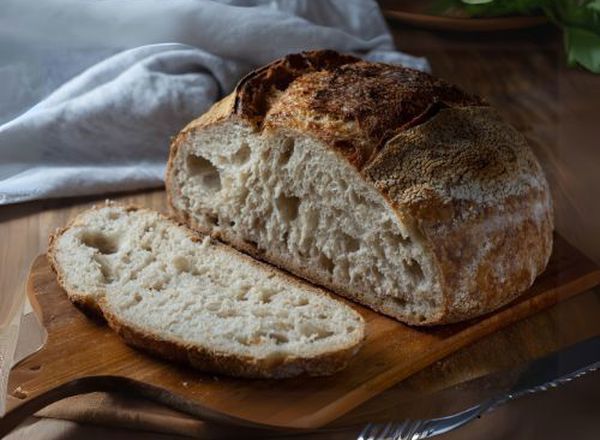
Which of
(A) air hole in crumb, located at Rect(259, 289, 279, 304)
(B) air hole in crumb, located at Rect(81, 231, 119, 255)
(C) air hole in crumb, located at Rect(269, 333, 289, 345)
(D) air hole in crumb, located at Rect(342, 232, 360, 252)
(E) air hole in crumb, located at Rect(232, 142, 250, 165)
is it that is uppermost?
(E) air hole in crumb, located at Rect(232, 142, 250, 165)

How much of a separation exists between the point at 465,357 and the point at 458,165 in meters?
0.41

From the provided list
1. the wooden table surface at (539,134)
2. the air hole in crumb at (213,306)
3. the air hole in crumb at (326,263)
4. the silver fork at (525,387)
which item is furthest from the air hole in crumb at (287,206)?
the silver fork at (525,387)

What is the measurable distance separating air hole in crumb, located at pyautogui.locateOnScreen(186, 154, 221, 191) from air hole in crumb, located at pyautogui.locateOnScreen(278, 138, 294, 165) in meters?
0.31

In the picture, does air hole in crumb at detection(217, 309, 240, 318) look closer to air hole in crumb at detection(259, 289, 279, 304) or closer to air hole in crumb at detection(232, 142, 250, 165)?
air hole in crumb at detection(259, 289, 279, 304)

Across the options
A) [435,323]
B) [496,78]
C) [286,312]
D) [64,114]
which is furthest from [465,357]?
[64,114]

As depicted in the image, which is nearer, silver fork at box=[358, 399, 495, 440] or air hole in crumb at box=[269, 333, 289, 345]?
silver fork at box=[358, 399, 495, 440]

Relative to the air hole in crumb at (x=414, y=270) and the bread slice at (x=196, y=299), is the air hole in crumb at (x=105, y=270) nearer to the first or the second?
the bread slice at (x=196, y=299)

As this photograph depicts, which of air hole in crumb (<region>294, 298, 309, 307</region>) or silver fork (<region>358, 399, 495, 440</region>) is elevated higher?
air hole in crumb (<region>294, 298, 309, 307</region>)

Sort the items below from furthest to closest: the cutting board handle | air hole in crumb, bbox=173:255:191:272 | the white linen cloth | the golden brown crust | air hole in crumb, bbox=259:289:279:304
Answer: the white linen cloth
air hole in crumb, bbox=173:255:191:272
air hole in crumb, bbox=259:289:279:304
the golden brown crust
the cutting board handle

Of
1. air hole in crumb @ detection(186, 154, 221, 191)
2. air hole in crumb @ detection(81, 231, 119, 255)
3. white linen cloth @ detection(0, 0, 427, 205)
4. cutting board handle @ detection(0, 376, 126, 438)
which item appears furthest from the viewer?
white linen cloth @ detection(0, 0, 427, 205)

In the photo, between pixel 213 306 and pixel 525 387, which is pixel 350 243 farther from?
pixel 525 387

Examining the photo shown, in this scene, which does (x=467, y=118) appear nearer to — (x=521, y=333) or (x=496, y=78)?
(x=496, y=78)

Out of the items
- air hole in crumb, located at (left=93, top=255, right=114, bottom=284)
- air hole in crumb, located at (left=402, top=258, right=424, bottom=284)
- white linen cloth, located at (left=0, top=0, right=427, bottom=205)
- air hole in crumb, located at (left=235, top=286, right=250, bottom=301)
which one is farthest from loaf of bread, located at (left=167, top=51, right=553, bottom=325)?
white linen cloth, located at (left=0, top=0, right=427, bottom=205)

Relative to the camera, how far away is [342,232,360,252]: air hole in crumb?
7.75 ft
